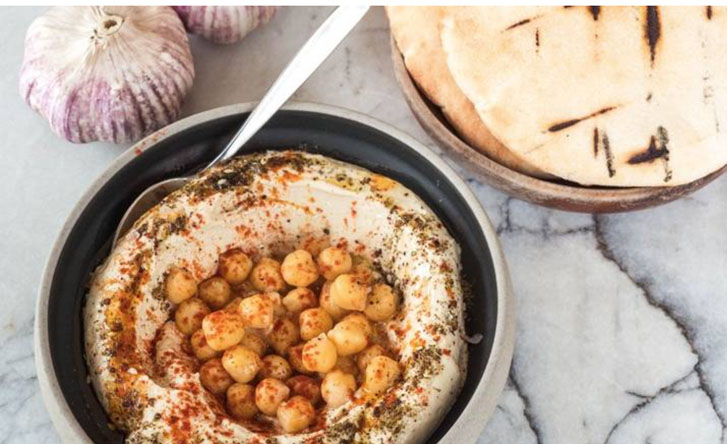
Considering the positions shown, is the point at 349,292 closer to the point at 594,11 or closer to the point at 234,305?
the point at 234,305

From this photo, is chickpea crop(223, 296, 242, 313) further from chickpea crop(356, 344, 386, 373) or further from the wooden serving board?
the wooden serving board

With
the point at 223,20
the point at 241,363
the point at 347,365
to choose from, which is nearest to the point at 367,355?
the point at 347,365

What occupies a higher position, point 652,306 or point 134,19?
point 134,19

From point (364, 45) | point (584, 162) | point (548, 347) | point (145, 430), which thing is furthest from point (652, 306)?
point (145, 430)

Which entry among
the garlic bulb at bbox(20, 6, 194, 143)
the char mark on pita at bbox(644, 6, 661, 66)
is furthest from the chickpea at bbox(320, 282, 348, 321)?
the char mark on pita at bbox(644, 6, 661, 66)

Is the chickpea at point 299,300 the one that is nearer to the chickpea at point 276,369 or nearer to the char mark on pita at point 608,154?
the chickpea at point 276,369

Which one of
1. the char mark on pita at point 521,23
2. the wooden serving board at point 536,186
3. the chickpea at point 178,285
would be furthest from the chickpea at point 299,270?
the char mark on pita at point 521,23

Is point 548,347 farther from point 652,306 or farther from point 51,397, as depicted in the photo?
point 51,397
